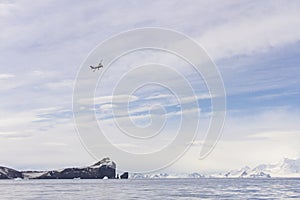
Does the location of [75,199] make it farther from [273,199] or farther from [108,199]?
[273,199]

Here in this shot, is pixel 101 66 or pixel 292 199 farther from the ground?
pixel 101 66

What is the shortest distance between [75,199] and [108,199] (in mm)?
9786

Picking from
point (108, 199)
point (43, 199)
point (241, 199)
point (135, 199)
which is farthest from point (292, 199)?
point (43, 199)

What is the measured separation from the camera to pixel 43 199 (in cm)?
12525

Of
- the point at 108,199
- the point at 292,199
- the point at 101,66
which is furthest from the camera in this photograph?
the point at 108,199

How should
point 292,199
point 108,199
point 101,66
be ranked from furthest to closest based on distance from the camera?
point 108,199
point 292,199
point 101,66

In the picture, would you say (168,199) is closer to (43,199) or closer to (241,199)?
(241,199)

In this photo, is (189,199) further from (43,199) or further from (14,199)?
(14,199)

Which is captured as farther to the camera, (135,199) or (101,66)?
(135,199)

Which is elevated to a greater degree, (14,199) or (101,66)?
(101,66)

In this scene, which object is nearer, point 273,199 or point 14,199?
point 273,199

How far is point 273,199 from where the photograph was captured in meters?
123

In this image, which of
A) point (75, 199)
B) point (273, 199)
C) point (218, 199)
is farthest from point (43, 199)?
point (273, 199)

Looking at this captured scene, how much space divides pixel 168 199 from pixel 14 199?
46.9 meters
